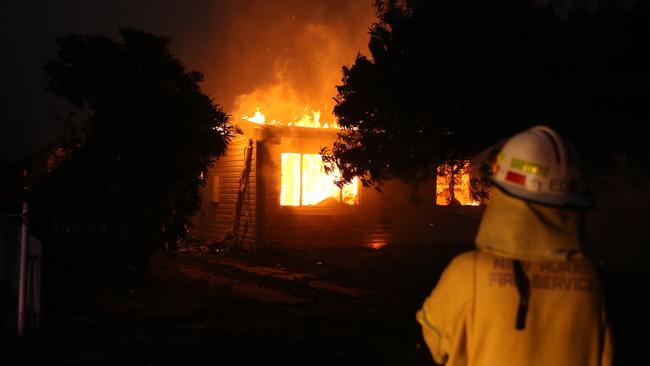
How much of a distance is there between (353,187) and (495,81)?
9636 mm

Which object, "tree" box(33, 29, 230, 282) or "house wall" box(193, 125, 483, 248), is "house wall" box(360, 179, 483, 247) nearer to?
"house wall" box(193, 125, 483, 248)

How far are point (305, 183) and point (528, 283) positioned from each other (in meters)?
15.3

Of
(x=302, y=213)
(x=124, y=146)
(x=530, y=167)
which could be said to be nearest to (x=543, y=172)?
(x=530, y=167)

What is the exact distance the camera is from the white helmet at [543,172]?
218 centimetres

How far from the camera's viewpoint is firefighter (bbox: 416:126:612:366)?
2.12m

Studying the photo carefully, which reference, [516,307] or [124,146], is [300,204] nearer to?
[124,146]

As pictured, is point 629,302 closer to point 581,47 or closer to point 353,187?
point 581,47

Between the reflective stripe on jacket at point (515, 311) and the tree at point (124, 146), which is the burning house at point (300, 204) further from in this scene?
the reflective stripe on jacket at point (515, 311)

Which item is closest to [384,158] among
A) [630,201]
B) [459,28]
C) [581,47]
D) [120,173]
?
[459,28]

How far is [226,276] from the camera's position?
12266 millimetres

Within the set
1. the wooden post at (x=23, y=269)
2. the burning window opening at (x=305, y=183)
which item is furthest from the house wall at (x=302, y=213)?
the wooden post at (x=23, y=269)

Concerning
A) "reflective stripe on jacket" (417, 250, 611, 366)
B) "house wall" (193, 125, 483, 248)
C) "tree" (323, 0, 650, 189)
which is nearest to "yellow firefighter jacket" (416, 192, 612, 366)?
"reflective stripe on jacket" (417, 250, 611, 366)

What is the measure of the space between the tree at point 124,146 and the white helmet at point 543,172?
8.63 m

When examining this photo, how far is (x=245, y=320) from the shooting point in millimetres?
8281
